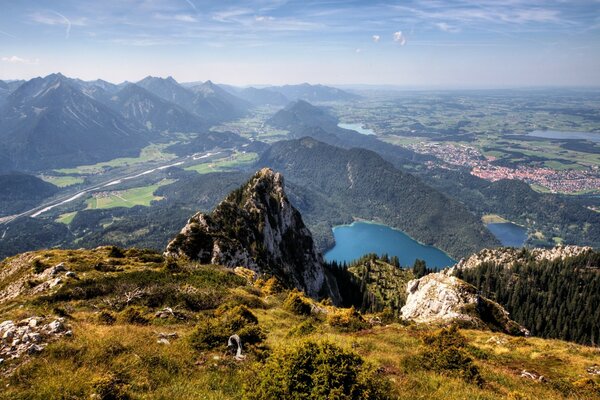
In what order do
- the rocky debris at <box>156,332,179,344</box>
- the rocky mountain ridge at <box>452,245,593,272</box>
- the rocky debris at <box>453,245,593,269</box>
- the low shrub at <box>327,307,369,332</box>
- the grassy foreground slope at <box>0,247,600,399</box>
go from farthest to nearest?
1. the rocky debris at <box>453,245,593,269</box>
2. the rocky mountain ridge at <box>452,245,593,272</box>
3. the low shrub at <box>327,307,369,332</box>
4. the rocky debris at <box>156,332,179,344</box>
5. the grassy foreground slope at <box>0,247,600,399</box>

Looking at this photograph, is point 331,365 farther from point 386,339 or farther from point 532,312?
point 532,312

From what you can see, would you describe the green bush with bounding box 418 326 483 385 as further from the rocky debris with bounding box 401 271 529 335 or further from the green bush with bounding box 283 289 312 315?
the rocky debris with bounding box 401 271 529 335

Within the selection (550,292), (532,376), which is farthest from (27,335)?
(550,292)

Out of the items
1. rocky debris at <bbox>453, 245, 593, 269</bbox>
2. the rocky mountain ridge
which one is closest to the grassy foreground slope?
the rocky mountain ridge

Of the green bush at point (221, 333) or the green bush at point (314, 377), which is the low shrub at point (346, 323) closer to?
the green bush at point (221, 333)

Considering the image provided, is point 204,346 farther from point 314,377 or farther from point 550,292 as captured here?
point 550,292

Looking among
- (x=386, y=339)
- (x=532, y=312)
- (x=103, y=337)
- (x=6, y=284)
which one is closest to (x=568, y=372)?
(x=386, y=339)
